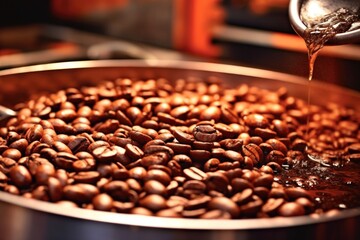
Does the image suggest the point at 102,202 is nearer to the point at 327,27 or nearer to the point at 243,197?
the point at 243,197

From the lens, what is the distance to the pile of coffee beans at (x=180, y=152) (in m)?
0.95

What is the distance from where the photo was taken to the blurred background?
2.16 meters

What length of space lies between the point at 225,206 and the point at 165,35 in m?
1.87

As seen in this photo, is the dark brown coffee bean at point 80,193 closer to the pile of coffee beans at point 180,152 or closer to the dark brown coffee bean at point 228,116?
the pile of coffee beans at point 180,152

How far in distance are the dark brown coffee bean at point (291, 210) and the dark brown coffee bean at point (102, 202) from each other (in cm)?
27

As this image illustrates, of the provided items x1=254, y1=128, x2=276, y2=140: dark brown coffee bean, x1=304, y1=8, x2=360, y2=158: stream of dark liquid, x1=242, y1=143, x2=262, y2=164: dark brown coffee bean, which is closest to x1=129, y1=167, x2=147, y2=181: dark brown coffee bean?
x1=242, y1=143, x2=262, y2=164: dark brown coffee bean

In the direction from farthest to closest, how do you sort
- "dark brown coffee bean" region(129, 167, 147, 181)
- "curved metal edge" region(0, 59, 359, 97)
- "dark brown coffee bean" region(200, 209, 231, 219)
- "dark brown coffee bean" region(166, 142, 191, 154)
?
1. "curved metal edge" region(0, 59, 359, 97)
2. "dark brown coffee bean" region(166, 142, 191, 154)
3. "dark brown coffee bean" region(129, 167, 147, 181)
4. "dark brown coffee bean" region(200, 209, 231, 219)

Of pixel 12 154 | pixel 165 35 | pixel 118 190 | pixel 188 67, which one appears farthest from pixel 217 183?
pixel 165 35

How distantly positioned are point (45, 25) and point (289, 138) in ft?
6.03

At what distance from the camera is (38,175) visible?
3.22 ft

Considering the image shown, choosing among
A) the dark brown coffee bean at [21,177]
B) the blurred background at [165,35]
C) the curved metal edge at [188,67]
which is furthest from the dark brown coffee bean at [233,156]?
the blurred background at [165,35]

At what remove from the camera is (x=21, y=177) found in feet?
3.25

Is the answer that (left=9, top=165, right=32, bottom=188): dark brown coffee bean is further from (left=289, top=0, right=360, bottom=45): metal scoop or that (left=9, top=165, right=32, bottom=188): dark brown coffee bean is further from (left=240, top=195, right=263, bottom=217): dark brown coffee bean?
(left=289, top=0, right=360, bottom=45): metal scoop

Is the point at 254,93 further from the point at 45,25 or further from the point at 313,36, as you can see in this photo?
the point at 45,25
